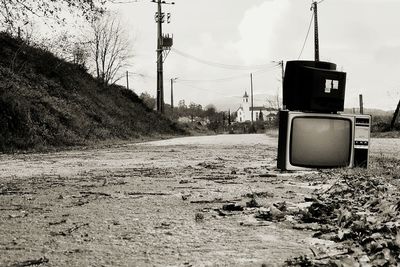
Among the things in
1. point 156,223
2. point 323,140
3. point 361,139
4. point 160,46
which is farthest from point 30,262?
point 160,46

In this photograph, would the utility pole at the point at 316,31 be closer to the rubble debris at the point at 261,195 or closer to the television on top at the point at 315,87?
the television on top at the point at 315,87

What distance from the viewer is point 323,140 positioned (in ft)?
19.6

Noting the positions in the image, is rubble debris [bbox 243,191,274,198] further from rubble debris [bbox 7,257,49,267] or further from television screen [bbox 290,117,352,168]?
rubble debris [bbox 7,257,49,267]

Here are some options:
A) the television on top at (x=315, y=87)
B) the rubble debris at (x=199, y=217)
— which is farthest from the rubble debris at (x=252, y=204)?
the television on top at (x=315, y=87)

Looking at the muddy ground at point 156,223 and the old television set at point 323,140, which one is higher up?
the old television set at point 323,140

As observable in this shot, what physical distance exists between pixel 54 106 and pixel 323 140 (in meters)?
15.7

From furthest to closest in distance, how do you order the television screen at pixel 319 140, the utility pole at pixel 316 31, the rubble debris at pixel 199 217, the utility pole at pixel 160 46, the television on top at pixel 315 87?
1. the utility pole at pixel 160 46
2. the utility pole at pixel 316 31
3. the television screen at pixel 319 140
4. the television on top at pixel 315 87
5. the rubble debris at pixel 199 217

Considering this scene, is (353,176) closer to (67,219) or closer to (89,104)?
(67,219)

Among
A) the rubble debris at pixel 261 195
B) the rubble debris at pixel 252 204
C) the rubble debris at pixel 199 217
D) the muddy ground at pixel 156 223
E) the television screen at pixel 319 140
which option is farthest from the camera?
the television screen at pixel 319 140

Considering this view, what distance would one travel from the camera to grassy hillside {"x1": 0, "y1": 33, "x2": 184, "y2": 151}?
1506 centimetres

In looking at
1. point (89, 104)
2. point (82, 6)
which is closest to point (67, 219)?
point (82, 6)

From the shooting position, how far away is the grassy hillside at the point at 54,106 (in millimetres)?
15062

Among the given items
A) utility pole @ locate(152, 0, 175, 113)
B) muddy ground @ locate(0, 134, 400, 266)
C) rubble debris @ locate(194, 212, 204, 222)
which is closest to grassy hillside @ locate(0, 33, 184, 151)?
utility pole @ locate(152, 0, 175, 113)

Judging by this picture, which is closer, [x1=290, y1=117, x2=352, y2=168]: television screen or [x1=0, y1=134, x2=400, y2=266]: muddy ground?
[x1=0, y1=134, x2=400, y2=266]: muddy ground
